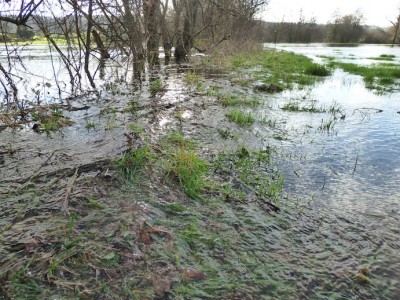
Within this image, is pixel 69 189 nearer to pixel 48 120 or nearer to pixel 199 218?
pixel 199 218

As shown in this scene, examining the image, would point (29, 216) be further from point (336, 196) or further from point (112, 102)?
point (112, 102)

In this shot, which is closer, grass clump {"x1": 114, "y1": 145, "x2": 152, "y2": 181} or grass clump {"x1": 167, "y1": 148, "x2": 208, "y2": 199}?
grass clump {"x1": 167, "y1": 148, "x2": 208, "y2": 199}

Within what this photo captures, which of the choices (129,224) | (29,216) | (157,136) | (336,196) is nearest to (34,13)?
(157,136)

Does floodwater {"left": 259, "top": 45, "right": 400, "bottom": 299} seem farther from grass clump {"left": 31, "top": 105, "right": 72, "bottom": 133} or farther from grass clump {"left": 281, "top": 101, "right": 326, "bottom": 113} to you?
grass clump {"left": 31, "top": 105, "right": 72, "bottom": 133}

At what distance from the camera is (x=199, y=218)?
299 cm

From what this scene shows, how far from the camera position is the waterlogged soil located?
219 centimetres

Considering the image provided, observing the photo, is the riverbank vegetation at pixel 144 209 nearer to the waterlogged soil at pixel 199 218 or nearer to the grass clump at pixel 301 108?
the waterlogged soil at pixel 199 218

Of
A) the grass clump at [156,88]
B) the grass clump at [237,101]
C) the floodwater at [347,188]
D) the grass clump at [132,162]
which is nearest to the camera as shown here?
the floodwater at [347,188]

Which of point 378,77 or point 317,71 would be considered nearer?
point 378,77

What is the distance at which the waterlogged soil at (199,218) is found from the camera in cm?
219

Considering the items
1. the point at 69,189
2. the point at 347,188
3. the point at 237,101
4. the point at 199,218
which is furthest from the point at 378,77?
the point at 69,189

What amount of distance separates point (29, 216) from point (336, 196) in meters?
3.26

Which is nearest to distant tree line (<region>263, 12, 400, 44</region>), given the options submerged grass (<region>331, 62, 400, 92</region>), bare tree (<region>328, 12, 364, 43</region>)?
bare tree (<region>328, 12, 364, 43</region>)

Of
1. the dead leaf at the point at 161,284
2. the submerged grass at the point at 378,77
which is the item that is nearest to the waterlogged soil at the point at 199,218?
the dead leaf at the point at 161,284
